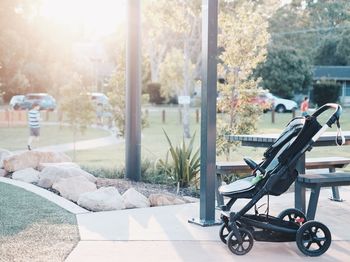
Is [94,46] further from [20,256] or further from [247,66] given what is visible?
[20,256]

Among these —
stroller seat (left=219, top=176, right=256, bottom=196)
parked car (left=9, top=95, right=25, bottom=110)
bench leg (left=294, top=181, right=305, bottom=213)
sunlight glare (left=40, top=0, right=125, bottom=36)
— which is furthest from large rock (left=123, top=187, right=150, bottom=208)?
parked car (left=9, top=95, right=25, bottom=110)

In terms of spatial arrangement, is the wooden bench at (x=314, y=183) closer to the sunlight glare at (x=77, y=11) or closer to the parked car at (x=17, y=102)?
the sunlight glare at (x=77, y=11)

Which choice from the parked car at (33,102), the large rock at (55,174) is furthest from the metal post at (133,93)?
the parked car at (33,102)

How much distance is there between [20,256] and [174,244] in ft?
4.78

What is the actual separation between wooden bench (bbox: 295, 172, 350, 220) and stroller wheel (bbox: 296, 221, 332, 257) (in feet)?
2.50

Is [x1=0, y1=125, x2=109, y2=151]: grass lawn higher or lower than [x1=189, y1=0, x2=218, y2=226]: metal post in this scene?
lower

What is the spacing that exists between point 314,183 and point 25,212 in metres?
3.27

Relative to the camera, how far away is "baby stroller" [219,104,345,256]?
18.7 feet

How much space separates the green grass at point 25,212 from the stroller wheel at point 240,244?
1.93 m

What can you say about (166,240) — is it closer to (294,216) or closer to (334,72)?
(294,216)

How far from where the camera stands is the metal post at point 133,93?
32.0 ft

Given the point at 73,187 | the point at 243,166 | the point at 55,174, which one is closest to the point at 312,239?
the point at 243,166

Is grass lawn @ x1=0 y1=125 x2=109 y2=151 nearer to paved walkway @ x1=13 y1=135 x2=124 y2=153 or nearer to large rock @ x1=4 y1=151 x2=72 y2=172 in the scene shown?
paved walkway @ x1=13 y1=135 x2=124 y2=153

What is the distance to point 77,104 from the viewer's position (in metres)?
18.6
